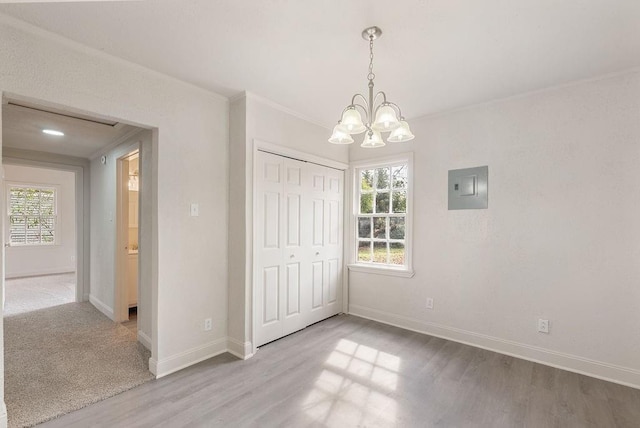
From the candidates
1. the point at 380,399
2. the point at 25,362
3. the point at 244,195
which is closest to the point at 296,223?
the point at 244,195

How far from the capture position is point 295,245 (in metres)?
3.55

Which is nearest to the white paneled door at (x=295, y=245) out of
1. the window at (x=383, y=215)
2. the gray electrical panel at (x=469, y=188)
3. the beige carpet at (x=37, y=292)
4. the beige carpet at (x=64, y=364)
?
the window at (x=383, y=215)

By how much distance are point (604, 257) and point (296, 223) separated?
2.89m

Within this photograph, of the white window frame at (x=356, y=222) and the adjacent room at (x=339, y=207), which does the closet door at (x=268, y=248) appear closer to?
the adjacent room at (x=339, y=207)

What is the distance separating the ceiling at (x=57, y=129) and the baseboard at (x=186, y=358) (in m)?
2.40

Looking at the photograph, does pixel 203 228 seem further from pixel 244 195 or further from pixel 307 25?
pixel 307 25

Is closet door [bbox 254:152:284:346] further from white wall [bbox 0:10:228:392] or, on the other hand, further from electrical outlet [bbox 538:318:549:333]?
electrical outlet [bbox 538:318:549:333]

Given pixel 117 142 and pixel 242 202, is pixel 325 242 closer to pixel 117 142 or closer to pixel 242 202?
pixel 242 202

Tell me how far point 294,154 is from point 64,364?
2969 mm

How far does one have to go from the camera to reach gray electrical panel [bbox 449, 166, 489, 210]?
318cm

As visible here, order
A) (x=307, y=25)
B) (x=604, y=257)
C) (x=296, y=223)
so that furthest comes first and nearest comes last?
(x=296, y=223) → (x=604, y=257) → (x=307, y=25)

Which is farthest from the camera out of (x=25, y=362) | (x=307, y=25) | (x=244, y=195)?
(x=244, y=195)

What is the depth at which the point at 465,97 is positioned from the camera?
3049 millimetres

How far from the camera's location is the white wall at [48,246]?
21.6 ft
